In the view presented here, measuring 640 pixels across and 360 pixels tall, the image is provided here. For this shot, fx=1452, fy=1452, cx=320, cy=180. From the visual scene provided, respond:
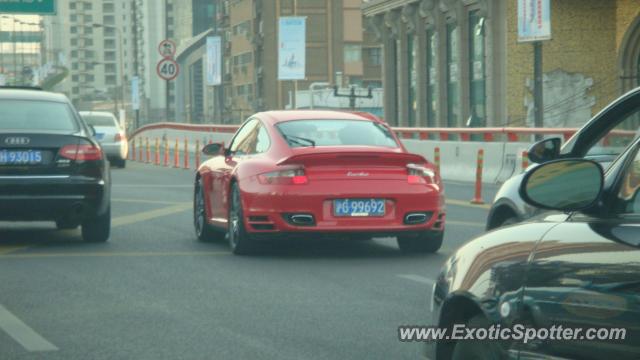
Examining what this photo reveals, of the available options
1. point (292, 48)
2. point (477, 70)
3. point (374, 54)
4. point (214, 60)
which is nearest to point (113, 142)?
point (292, 48)

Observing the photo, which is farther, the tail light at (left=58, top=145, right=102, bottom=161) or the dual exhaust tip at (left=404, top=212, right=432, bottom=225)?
the tail light at (left=58, top=145, right=102, bottom=161)

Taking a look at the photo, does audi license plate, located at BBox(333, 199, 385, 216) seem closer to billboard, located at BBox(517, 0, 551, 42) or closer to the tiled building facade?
billboard, located at BBox(517, 0, 551, 42)

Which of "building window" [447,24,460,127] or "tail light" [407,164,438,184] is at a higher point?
"building window" [447,24,460,127]

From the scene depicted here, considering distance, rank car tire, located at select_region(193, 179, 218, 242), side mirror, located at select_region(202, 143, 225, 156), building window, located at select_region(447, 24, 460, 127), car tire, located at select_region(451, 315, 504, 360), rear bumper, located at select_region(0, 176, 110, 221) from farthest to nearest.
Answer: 1. building window, located at select_region(447, 24, 460, 127)
2. car tire, located at select_region(193, 179, 218, 242)
3. side mirror, located at select_region(202, 143, 225, 156)
4. rear bumper, located at select_region(0, 176, 110, 221)
5. car tire, located at select_region(451, 315, 504, 360)

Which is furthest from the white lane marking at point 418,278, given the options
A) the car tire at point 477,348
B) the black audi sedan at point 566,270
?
the black audi sedan at point 566,270

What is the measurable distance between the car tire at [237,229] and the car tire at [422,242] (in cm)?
133

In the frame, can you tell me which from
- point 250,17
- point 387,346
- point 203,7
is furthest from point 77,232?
point 203,7

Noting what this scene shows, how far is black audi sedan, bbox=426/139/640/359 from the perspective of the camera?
142 inches

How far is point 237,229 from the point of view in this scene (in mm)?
12570

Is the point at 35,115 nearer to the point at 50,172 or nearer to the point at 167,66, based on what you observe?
the point at 50,172

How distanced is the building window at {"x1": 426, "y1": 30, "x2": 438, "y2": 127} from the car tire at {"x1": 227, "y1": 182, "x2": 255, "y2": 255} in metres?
46.7

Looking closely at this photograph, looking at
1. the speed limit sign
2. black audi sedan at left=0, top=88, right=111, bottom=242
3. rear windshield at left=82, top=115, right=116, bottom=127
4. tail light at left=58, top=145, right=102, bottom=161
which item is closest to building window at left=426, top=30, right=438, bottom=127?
the speed limit sign

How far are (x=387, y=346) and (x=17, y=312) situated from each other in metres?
2.60

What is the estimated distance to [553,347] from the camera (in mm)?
3922
